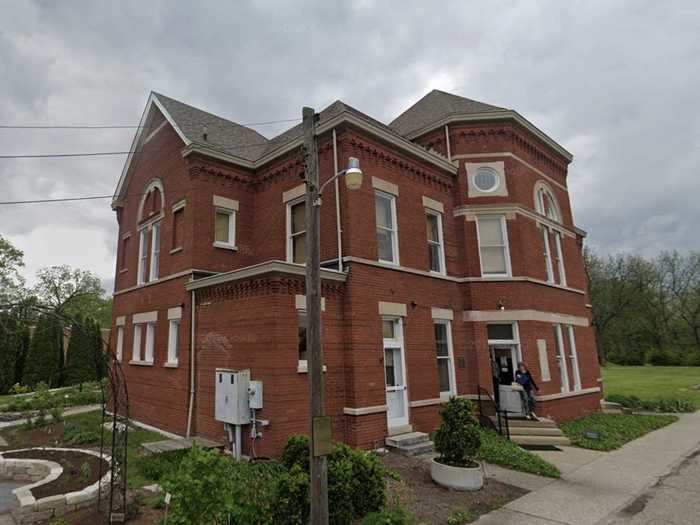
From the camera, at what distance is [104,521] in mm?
6598

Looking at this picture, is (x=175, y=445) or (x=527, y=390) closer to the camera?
(x=175, y=445)

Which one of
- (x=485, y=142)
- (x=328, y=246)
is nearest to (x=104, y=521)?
(x=328, y=246)

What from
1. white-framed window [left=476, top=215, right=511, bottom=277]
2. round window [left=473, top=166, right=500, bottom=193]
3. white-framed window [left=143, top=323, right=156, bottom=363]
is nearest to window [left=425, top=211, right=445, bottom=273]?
white-framed window [left=476, top=215, right=511, bottom=277]

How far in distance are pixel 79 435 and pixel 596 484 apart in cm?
1336

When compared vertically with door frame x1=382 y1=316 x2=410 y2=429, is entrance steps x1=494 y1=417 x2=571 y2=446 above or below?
below

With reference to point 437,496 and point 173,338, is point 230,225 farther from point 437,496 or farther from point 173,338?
point 437,496

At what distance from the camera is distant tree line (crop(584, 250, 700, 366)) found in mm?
50250

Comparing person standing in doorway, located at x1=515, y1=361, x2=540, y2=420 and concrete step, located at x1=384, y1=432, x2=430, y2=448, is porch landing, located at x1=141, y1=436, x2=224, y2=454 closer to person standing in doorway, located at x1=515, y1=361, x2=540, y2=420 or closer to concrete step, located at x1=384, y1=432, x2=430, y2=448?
concrete step, located at x1=384, y1=432, x2=430, y2=448

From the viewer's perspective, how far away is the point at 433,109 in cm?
1730

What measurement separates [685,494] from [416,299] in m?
7.14

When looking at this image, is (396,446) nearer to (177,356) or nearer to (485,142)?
(177,356)

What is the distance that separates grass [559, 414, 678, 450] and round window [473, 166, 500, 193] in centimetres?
833

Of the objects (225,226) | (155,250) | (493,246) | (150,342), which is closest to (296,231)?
(225,226)

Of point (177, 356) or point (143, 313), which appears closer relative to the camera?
point (177, 356)
